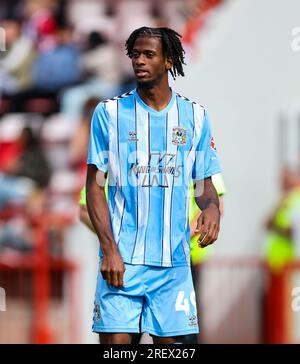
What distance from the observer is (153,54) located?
4754 millimetres

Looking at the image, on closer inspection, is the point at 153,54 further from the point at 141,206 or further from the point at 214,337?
the point at 214,337

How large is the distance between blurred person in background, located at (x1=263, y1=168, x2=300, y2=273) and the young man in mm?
5144

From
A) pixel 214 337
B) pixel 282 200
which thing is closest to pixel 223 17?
pixel 282 200

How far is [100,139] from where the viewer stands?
4785 millimetres

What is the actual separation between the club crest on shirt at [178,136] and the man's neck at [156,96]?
127 mm

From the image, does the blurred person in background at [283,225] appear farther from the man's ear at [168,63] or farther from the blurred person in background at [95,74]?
the man's ear at [168,63]

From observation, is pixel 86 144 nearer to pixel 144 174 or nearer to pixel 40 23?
pixel 40 23

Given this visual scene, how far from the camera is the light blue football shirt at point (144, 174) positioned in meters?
4.76

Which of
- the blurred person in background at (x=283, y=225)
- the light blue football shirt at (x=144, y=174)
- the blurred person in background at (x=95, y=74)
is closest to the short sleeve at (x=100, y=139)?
the light blue football shirt at (x=144, y=174)

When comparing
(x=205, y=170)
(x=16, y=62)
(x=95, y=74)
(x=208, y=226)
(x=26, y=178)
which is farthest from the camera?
(x=16, y=62)

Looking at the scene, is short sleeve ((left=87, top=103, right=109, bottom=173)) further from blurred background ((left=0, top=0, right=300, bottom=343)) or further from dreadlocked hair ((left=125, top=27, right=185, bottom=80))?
blurred background ((left=0, top=0, right=300, bottom=343))

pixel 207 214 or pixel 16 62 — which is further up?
pixel 16 62

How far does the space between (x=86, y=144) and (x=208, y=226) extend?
5.83 metres

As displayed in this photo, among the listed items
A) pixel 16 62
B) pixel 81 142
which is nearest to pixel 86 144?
pixel 81 142
